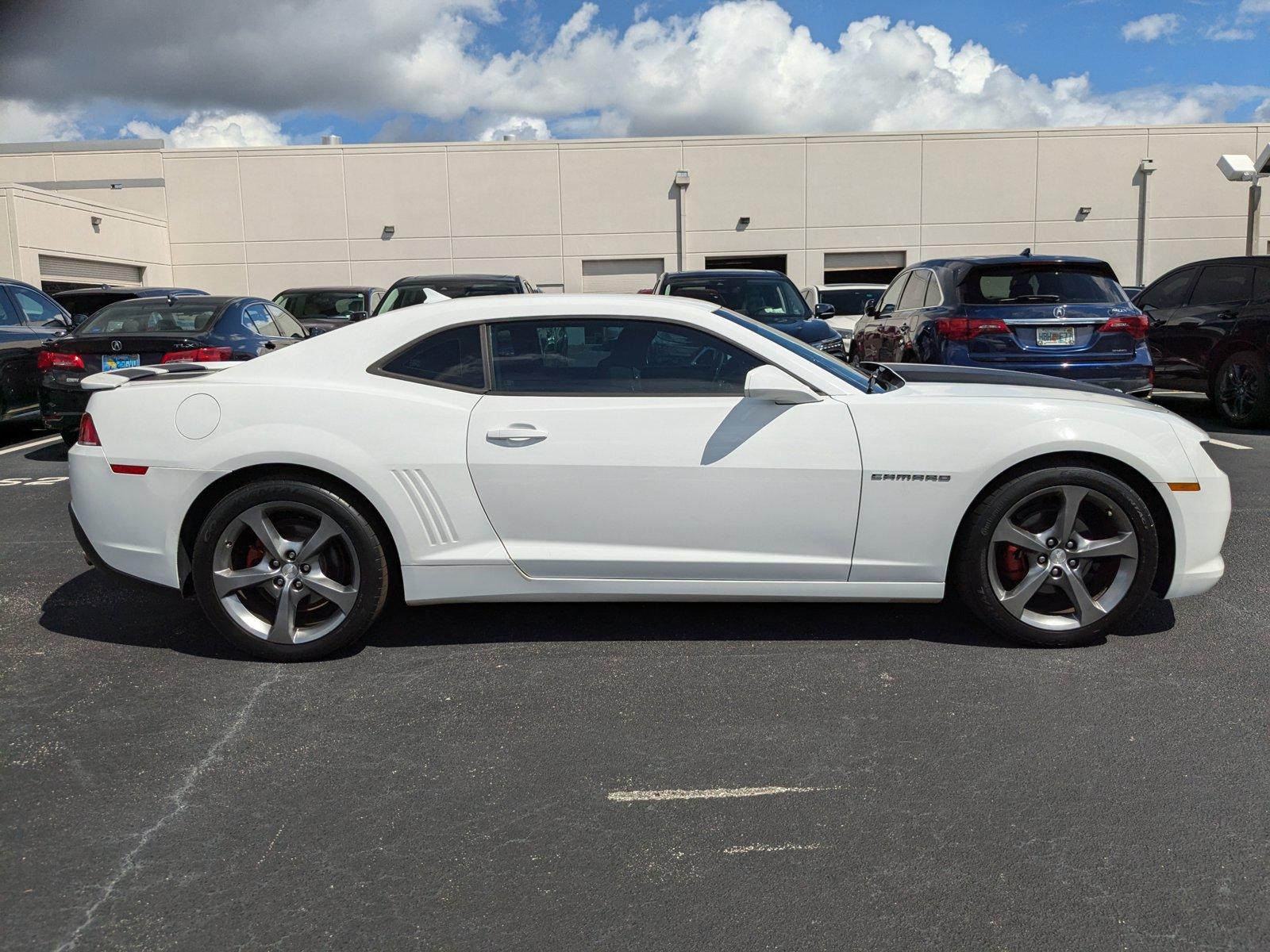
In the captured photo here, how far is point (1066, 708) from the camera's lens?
3.65 m

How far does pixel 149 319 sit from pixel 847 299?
13383 mm

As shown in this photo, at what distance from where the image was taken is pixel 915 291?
32.8 ft

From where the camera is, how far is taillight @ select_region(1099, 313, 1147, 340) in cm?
834

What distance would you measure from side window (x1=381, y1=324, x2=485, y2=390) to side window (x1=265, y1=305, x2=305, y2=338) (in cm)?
668

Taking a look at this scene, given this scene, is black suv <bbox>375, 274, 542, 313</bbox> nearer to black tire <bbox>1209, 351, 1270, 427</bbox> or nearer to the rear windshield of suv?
the rear windshield of suv

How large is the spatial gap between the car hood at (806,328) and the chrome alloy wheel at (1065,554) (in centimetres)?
658

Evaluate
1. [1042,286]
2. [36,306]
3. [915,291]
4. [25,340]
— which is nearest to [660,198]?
[915,291]

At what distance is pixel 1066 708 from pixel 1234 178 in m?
18.2

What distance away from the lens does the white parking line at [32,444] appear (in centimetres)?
1025

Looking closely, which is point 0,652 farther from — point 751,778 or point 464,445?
point 751,778

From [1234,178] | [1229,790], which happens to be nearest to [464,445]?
[1229,790]

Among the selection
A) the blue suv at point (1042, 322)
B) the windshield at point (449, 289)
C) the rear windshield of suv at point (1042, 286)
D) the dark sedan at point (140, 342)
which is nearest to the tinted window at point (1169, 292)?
the blue suv at point (1042, 322)

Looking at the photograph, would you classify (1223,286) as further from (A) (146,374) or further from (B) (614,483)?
(A) (146,374)

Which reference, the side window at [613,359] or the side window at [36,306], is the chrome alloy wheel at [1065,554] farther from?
the side window at [36,306]
